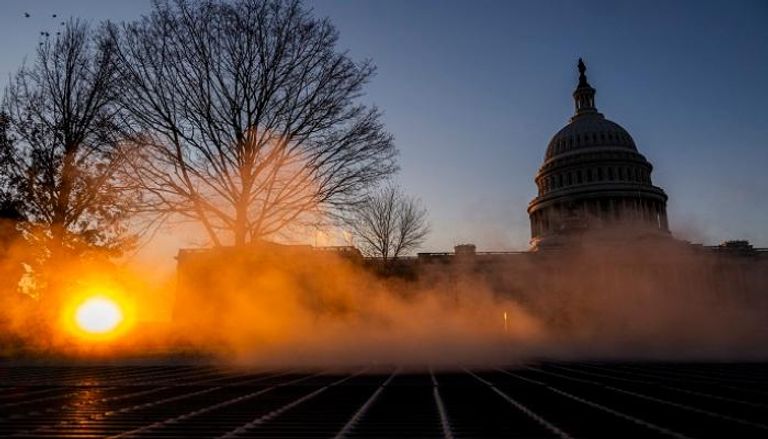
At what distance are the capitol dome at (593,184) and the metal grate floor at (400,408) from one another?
204 feet

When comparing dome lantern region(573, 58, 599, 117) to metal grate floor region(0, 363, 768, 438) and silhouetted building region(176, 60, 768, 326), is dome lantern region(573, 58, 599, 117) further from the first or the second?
metal grate floor region(0, 363, 768, 438)

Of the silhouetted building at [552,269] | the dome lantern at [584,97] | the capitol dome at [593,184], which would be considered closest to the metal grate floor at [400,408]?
the silhouetted building at [552,269]

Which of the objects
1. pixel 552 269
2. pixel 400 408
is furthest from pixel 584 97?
pixel 400 408

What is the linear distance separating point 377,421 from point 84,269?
16271 millimetres

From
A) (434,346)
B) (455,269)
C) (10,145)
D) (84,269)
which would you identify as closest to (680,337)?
(434,346)

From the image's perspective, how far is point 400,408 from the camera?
4.34m

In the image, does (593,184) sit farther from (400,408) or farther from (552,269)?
(400,408)

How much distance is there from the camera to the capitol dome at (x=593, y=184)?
72000 mm

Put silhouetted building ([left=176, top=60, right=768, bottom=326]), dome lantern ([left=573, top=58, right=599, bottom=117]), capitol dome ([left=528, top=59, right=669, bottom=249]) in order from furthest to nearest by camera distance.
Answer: dome lantern ([left=573, top=58, right=599, bottom=117]), capitol dome ([left=528, top=59, right=669, bottom=249]), silhouetted building ([left=176, top=60, right=768, bottom=326])

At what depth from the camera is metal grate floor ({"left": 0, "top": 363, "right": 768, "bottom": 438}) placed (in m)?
3.35

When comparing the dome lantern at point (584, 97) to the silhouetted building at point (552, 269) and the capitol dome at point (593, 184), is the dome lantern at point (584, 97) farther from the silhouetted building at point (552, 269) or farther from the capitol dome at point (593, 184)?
the silhouetted building at point (552, 269)

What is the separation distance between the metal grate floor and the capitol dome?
62286 millimetres

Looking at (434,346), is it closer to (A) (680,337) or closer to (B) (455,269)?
(A) (680,337)

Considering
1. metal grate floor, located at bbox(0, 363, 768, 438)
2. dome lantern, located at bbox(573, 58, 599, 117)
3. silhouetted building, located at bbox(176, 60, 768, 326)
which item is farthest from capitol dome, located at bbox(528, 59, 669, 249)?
metal grate floor, located at bbox(0, 363, 768, 438)
